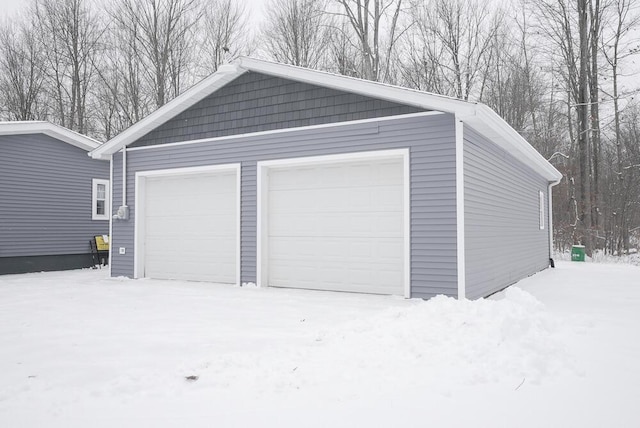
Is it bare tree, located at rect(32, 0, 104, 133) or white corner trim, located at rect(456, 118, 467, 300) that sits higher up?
bare tree, located at rect(32, 0, 104, 133)

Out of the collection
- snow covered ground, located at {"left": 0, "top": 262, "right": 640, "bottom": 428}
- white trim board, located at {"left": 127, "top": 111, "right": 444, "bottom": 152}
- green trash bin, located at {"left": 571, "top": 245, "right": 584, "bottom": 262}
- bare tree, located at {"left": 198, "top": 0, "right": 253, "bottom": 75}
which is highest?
bare tree, located at {"left": 198, "top": 0, "right": 253, "bottom": 75}

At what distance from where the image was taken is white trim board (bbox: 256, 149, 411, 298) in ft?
24.0

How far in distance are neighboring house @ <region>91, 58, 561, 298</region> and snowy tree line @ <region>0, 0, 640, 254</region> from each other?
35.7 feet

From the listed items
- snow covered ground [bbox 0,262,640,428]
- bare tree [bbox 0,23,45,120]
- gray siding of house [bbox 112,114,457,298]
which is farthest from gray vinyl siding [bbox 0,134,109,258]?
bare tree [bbox 0,23,45,120]

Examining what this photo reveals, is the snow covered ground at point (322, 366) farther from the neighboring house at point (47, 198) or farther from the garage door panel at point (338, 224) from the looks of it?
the neighboring house at point (47, 198)

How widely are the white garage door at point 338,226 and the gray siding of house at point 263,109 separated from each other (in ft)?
2.73

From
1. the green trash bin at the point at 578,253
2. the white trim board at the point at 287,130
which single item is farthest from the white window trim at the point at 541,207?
the white trim board at the point at 287,130

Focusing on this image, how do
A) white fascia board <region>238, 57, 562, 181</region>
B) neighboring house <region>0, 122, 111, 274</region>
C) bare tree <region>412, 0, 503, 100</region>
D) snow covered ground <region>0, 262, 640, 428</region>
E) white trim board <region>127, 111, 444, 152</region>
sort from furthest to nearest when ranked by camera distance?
bare tree <region>412, 0, 503, 100</region>, neighboring house <region>0, 122, 111, 274</region>, white trim board <region>127, 111, 444, 152</region>, white fascia board <region>238, 57, 562, 181</region>, snow covered ground <region>0, 262, 640, 428</region>

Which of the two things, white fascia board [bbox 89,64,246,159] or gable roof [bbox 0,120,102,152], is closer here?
white fascia board [bbox 89,64,246,159]

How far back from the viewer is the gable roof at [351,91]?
6.93 meters

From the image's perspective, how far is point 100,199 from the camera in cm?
1388

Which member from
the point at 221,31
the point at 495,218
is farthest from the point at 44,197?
the point at 221,31

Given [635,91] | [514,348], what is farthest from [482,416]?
[635,91]

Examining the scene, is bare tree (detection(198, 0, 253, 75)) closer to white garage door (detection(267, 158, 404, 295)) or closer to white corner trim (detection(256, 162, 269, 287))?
white corner trim (detection(256, 162, 269, 287))
